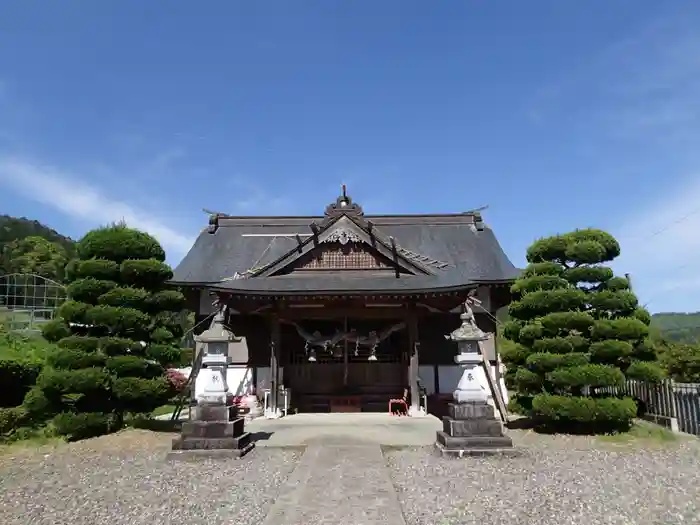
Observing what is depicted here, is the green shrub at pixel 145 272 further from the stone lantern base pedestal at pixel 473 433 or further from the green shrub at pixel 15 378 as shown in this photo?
the stone lantern base pedestal at pixel 473 433

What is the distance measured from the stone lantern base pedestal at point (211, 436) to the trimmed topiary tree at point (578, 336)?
653 cm

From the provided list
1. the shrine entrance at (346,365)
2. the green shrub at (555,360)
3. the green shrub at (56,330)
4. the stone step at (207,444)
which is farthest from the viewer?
the shrine entrance at (346,365)

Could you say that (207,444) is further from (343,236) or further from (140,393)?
(343,236)

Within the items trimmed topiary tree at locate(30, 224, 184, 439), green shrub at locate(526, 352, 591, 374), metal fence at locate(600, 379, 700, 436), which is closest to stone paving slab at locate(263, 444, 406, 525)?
green shrub at locate(526, 352, 591, 374)

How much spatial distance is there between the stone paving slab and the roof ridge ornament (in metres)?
9.59

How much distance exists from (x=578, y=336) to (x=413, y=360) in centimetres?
524

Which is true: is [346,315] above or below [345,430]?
above

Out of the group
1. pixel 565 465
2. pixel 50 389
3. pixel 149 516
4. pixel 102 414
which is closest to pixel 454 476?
pixel 565 465

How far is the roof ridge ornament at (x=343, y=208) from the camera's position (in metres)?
16.7

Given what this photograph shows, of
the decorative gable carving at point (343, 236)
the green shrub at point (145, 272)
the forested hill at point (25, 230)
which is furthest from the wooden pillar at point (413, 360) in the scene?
the forested hill at point (25, 230)

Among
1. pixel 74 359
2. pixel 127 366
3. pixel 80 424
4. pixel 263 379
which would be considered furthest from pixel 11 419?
pixel 263 379

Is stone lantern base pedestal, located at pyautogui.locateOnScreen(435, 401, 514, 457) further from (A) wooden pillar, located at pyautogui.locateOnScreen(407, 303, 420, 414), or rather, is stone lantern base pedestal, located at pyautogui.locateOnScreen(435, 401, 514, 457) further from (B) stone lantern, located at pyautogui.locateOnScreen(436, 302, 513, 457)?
(A) wooden pillar, located at pyautogui.locateOnScreen(407, 303, 420, 414)

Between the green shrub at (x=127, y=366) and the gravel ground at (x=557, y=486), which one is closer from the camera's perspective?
the gravel ground at (x=557, y=486)

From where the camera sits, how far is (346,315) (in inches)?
593
